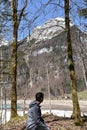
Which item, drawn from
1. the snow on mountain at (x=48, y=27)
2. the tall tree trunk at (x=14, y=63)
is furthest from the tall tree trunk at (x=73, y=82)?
the tall tree trunk at (x=14, y=63)

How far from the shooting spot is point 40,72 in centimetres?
16562

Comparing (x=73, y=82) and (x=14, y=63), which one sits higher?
(x=14, y=63)

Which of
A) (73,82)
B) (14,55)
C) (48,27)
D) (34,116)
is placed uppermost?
(48,27)

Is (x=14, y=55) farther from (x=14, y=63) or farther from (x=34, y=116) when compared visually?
(x=34, y=116)

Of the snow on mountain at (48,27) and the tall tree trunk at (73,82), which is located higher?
the snow on mountain at (48,27)

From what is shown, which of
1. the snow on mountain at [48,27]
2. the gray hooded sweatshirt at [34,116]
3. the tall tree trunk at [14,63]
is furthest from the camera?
the tall tree trunk at [14,63]

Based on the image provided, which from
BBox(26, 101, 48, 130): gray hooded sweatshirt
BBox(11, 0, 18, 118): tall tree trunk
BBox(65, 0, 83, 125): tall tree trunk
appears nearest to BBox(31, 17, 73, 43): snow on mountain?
BBox(65, 0, 83, 125): tall tree trunk

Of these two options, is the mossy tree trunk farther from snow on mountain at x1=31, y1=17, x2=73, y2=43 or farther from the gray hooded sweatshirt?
the gray hooded sweatshirt

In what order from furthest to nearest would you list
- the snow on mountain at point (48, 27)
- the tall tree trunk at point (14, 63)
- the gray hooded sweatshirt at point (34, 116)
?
the tall tree trunk at point (14, 63) → the snow on mountain at point (48, 27) → the gray hooded sweatshirt at point (34, 116)

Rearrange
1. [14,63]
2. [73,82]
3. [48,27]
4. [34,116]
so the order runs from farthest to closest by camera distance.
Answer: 1. [14,63]
2. [48,27]
3. [73,82]
4. [34,116]

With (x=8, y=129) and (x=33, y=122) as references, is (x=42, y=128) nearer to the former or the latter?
(x=33, y=122)

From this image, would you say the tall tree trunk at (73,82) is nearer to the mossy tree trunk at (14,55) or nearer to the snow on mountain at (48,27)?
the snow on mountain at (48,27)

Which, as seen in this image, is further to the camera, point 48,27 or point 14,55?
point 14,55

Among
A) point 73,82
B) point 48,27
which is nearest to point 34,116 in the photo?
point 73,82
